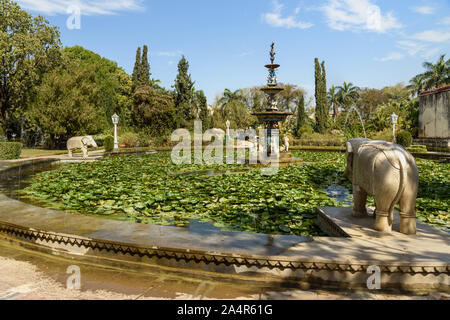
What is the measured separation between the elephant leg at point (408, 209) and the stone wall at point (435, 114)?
952 inches

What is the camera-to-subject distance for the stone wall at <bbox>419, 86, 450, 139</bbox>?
23641 millimetres

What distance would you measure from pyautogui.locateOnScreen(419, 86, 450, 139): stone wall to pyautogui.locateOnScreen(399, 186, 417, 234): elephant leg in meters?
24.2

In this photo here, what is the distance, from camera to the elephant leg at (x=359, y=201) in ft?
15.3

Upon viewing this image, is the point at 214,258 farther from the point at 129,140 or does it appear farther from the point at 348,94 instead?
the point at 348,94

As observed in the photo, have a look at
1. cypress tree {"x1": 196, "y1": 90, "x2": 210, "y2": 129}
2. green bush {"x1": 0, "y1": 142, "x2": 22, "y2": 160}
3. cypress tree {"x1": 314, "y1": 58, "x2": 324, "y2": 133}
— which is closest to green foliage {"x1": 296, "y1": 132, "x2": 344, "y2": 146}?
cypress tree {"x1": 314, "y1": 58, "x2": 324, "y2": 133}

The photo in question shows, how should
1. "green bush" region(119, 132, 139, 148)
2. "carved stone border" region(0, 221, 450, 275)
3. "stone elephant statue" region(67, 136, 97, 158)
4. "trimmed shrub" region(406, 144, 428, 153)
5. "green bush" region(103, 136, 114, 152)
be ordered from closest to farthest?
1. "carved stone border" region(0, 221, 450, 275)
2. "stone elephant statue" region(67, 136, 97, 158)
3. "trimmed shrub" region(406, 144, 428, 153)
4. "green bush" region(103, 136, 114, 152)
5. "green bush" region(119, 132, 139, 148)

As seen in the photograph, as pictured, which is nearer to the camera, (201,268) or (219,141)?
(201,268)

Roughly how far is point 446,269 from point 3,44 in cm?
3107

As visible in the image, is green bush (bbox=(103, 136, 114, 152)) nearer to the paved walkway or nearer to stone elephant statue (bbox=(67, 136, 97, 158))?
stone elephant statue (bbox=(67, 136, 97, 158))

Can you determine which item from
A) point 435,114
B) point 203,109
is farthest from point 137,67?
point 435,114

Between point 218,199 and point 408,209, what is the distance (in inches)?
163
